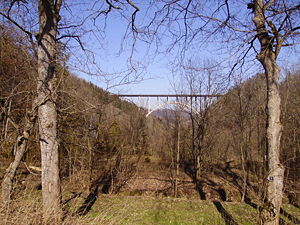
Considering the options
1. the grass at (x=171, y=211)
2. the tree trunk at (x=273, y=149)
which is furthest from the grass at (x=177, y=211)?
the tree trunk at (x=273, y=149)

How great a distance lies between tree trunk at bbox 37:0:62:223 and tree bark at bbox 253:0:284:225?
11.2 feet

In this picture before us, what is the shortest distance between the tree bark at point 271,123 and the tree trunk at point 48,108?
11.2 feet

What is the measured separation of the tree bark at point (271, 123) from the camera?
12.8ft

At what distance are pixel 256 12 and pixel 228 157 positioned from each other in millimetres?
10246

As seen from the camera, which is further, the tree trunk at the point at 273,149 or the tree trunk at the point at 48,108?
the tree trunk at the point at 273,149

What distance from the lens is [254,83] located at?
29.4 ft

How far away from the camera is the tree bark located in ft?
12.8

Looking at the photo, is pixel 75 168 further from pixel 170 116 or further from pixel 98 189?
pixel 170 116

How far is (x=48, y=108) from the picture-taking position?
12.5ft

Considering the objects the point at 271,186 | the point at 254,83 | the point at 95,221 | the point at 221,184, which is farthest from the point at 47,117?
the point at 221,184

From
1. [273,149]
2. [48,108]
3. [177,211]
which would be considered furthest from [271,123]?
[177,211]

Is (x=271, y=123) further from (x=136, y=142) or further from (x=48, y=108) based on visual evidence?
(x=136, y=142)

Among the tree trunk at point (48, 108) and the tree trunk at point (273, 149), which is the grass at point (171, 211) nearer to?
the tree trunk at point (48, 108)

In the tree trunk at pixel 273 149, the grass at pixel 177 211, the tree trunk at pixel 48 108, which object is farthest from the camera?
the grass at pixel 177 211
